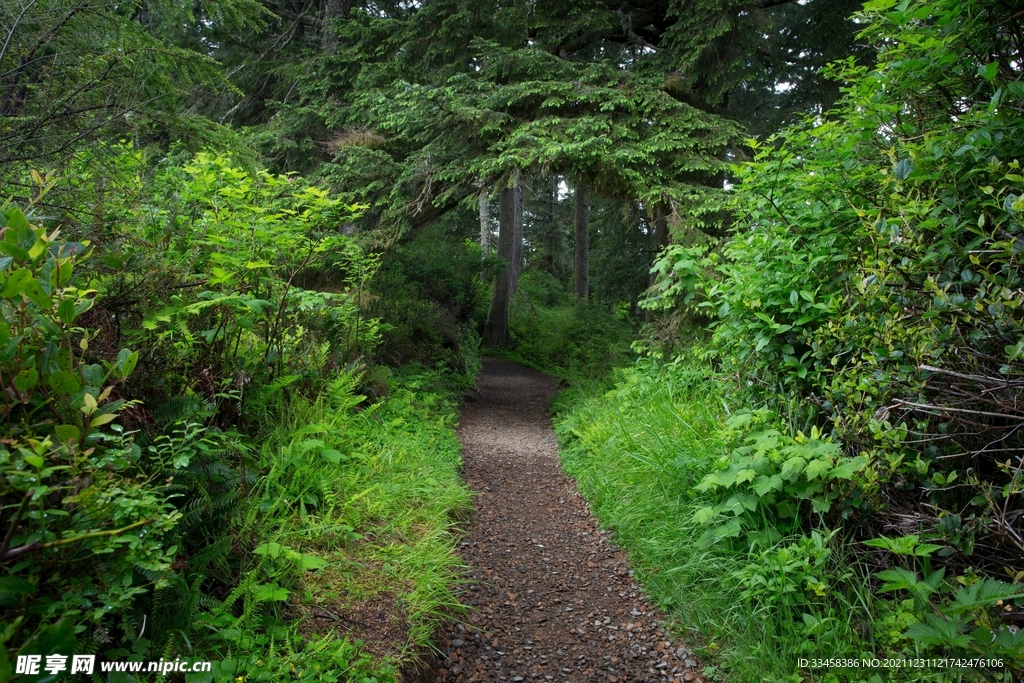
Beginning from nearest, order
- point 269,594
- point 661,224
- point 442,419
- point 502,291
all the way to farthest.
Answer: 1. point 269,594
2. point 442,419
3. point 661,224
4. point 502,291

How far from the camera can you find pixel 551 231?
2653cm

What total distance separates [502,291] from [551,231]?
11.1 meters

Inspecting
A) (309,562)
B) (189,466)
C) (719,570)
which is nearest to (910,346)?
(719,570)

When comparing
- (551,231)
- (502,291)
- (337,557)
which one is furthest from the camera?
(551,231)

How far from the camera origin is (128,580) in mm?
1893

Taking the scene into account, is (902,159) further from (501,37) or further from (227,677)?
(501,37)

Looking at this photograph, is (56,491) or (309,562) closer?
(56,491)

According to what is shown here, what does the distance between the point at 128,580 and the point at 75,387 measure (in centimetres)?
70

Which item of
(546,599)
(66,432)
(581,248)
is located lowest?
(546,599)

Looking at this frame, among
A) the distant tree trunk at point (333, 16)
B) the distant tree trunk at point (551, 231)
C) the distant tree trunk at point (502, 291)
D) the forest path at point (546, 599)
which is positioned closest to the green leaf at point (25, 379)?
the forest path at point (546, 599)

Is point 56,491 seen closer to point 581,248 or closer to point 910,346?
point 910,346

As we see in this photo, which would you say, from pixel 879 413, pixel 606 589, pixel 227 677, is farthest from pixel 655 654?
pixel 227 677

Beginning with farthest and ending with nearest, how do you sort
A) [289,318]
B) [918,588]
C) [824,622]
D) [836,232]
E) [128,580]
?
[289,318] < [836,232] < [824,622] < [918,588] < [128,580]

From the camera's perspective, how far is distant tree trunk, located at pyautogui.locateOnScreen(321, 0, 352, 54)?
396 inches
